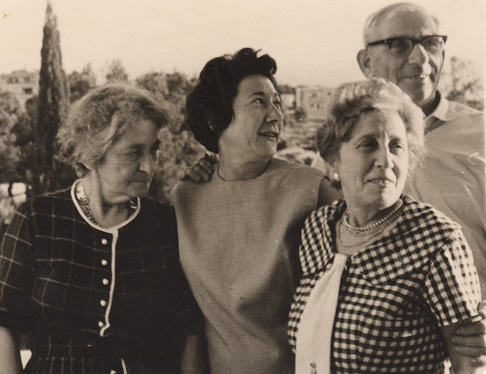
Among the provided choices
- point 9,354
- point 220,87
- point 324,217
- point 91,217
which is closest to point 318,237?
point 324,217

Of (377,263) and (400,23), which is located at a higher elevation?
(400,23)

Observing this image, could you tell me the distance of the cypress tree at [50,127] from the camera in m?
1.18

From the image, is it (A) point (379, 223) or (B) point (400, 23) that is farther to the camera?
(B) point (400, 23)

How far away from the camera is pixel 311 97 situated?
1155 millimetres

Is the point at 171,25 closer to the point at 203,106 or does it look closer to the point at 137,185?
the point at 203,106

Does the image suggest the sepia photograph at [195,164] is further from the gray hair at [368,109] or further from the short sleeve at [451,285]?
the short sleeve at [451,285]

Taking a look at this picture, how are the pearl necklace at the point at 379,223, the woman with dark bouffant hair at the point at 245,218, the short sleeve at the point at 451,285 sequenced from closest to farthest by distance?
the short sleeve at the point at 451,285 < the pearl necklace at the point at 379,223 < the woman with dark bouffant hair at the point at 245,218

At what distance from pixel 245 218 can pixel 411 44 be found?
20.0 inches

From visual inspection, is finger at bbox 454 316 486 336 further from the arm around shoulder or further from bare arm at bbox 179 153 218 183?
bare arm at bbox 179 153 218 183

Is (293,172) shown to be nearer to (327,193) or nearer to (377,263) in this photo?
(327,193)

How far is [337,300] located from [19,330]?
2.22 feet

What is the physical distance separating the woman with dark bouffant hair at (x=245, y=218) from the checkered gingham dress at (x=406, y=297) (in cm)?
17

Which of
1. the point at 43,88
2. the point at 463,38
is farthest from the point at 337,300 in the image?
the point at 43,88

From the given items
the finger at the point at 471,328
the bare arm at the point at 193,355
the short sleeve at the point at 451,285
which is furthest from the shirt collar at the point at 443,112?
the bare arm at the point at 193,355
